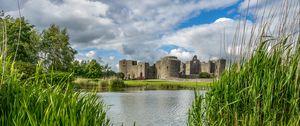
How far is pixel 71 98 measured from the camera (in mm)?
3795

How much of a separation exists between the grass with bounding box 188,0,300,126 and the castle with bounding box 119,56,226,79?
53.2 metres

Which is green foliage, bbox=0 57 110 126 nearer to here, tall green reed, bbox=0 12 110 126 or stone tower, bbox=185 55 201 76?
tall green reed, bbox=0 12 110 126

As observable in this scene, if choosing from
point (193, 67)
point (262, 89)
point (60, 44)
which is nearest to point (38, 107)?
point (262, 89)

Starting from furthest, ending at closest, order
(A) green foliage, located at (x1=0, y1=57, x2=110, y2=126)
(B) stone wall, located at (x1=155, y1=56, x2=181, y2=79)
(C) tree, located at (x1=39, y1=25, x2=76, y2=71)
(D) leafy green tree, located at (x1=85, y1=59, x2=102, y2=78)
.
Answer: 1. (B) stone wall, located at (x1=155, y1=56, x2=181, y2=79)
2. (D) leafy green tree, located at (x1=85, y1=59, x2=102, y2=78)
3. (C) tree, located at (x1=39, y1=25, x2=76, y2=71)
4. (A) green foliage, located at (x1=0, y1=57, x2=110, y2=126)

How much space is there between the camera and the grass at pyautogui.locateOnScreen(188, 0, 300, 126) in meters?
4.19

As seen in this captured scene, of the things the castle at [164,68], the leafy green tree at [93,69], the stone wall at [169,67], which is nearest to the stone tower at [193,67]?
the castle at [164,68]

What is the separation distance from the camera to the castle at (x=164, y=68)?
62500mm

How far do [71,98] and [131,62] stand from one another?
66709 mm

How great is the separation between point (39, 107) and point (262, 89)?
2665mm

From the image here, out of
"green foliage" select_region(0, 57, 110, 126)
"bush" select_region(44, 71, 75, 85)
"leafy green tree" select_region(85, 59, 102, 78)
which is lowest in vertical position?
"green foliage" select_region(0, 57, 110, 126)

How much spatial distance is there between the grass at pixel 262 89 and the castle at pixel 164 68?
175 ft

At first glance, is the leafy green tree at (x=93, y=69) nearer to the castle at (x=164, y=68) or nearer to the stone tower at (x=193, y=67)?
the castle at (x=164, y=68)

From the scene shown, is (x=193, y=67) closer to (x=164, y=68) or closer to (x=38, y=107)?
(x=164, y=68)

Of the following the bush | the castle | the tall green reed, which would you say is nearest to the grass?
the tall green reed
